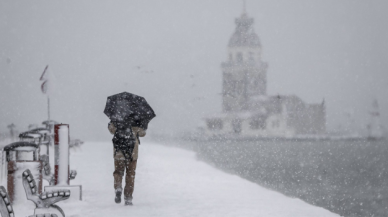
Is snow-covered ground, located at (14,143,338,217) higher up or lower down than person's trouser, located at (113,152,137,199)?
lower down

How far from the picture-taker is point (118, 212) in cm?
661

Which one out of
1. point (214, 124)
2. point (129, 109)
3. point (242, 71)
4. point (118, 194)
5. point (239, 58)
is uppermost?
point (239, 58)

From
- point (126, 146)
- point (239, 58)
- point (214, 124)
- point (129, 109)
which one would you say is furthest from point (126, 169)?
point (239, 58)

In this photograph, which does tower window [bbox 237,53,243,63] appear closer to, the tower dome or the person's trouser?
the tower dome

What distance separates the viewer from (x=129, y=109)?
7.23m

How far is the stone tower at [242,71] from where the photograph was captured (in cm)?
13588

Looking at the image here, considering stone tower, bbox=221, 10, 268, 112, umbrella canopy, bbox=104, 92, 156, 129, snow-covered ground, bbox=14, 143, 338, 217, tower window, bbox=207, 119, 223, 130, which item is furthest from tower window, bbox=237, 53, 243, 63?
umbrella canopy, bbox=104, 92, 156, 129

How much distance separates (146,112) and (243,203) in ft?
6.81

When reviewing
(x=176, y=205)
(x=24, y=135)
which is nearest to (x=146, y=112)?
(x=176, y=205)

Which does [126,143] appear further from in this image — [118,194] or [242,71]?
[242,71]

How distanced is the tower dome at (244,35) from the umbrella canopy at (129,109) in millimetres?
144325

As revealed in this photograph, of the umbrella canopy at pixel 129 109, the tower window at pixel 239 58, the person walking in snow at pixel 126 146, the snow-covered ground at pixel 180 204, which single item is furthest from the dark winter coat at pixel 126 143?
the tower window at pixel 239 58

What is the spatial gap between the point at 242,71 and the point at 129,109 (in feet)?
439

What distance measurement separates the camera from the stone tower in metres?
→ 136
